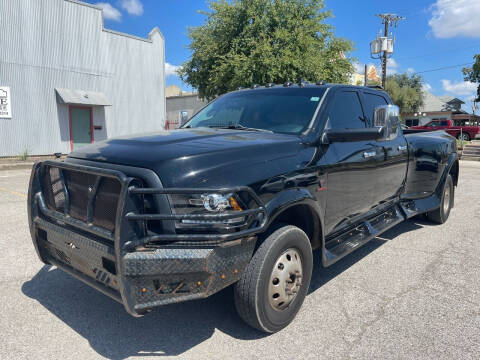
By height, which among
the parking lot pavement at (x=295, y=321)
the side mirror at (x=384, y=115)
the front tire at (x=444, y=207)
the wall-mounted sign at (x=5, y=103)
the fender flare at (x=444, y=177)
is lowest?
the parking lot pavement at (x=295, y=321)

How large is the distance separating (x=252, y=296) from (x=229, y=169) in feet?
2.86

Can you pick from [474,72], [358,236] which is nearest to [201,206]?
[358,236]

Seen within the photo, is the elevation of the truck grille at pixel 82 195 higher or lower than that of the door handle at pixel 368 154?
lower

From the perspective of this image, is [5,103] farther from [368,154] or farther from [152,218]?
[152,218]

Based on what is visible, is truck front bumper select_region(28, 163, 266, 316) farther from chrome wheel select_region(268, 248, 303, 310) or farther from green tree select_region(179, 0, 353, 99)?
green tree select_region(179, 0, 353, 99)

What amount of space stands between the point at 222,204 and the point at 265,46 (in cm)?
1422

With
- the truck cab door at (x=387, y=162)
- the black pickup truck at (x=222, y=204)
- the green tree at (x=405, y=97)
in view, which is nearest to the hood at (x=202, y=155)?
the black pickup truck at (x=222, y=204)

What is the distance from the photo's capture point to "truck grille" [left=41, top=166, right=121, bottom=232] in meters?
2.57

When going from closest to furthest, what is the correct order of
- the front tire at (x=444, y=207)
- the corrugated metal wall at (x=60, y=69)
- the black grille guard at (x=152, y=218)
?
the black grille guard at (x=152, y=218), the front tire at (x=444, y=207), the corrugated metal wall at (x=60, y=69)

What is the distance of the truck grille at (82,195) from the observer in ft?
8.43

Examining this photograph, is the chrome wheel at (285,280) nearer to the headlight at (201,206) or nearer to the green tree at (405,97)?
the headlight at (201,206)

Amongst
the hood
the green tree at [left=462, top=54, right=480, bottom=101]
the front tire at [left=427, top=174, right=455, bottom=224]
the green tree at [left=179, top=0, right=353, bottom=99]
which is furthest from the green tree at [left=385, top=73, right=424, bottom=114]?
the hood

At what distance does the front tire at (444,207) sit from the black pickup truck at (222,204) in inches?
102

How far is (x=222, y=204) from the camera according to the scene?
2.45 m
